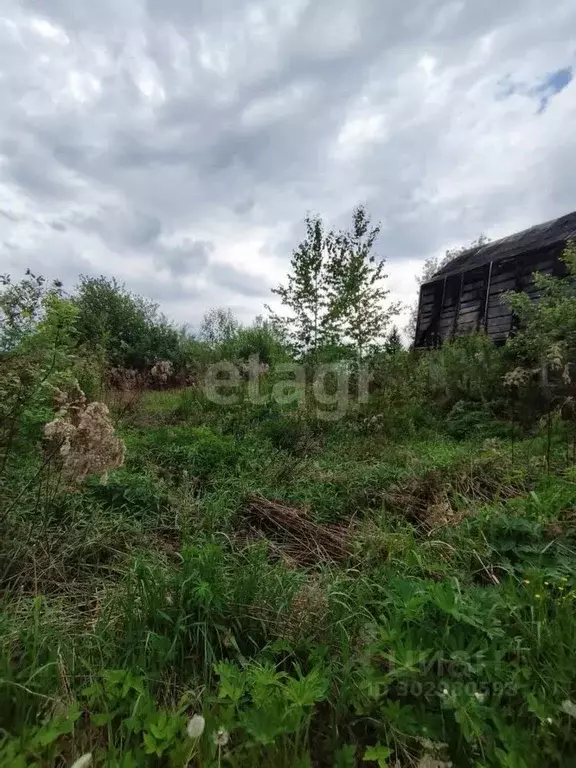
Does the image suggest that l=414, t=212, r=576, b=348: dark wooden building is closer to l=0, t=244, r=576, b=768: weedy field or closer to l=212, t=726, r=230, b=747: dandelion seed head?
l=0, t=244, r=576, b=768: weedy field

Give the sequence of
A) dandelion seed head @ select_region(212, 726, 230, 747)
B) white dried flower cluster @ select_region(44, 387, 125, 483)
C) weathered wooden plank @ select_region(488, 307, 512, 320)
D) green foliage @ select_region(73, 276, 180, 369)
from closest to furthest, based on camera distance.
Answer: dandelion seed head @ select_region(212, 726, 230, 747), white dried flower cluster @ select_region(44, 387, 125, 483), weathered wooden plank @ select_region(488, 307, 512, 320), green foliage @ select_region(73, 276, 180, 369)

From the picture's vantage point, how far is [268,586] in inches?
64.2

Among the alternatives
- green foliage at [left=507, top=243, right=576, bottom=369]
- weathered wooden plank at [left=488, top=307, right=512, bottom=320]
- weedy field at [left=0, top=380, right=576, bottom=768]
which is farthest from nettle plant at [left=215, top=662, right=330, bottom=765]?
weathered wooden plank at [left=488, top=307, right=512, bottom=320]

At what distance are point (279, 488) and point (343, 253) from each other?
24.1 feet

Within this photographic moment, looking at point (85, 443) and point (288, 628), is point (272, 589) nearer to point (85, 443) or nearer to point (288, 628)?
point (288, 628)

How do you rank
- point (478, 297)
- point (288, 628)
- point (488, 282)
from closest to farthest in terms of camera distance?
point (288, 628)
point (488, 282)
point (478, 297)

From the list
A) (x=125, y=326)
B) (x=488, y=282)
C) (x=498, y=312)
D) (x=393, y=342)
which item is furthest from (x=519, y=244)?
(x=125, y=326)

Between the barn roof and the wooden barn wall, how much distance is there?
0.63 ft

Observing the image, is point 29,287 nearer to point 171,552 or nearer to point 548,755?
point 171,552

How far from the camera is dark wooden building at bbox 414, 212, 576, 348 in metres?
8.82

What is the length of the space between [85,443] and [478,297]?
9.95m

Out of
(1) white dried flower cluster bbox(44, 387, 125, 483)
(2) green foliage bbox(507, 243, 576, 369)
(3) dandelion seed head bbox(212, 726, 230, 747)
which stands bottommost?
(3) dandelion seed head bbox(212, 726, 230, 747)

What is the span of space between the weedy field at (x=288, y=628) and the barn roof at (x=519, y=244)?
26.8ft

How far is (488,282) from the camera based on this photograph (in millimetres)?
9773
